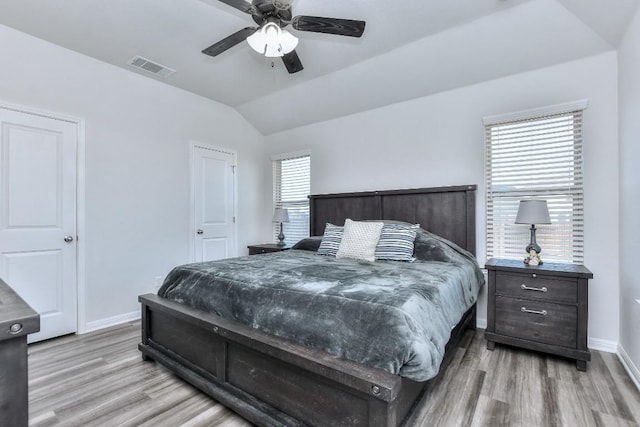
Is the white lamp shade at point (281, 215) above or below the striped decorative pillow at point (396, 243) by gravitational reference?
above

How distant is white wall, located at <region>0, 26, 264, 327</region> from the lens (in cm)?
295

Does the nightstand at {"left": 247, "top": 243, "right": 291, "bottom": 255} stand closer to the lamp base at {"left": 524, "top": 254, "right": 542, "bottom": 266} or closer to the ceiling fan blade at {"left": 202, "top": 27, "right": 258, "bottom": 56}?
the ceiling fan blade at {"left": 202, "top": 27, "right": 258, "bottom": 56}

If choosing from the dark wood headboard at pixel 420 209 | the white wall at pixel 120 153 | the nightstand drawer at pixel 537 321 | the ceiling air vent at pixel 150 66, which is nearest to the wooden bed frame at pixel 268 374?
the nightstand drawer at pixel 537 321

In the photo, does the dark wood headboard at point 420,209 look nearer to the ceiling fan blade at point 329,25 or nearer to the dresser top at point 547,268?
the dresser top at point 547,268

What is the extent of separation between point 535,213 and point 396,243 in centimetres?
117

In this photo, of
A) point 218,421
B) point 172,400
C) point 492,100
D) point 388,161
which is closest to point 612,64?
point 492,100

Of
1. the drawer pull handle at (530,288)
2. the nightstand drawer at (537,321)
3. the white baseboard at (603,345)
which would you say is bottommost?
the white baseboard at (603,345)

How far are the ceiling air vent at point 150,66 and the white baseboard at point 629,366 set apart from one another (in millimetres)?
4902

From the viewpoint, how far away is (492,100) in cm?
319

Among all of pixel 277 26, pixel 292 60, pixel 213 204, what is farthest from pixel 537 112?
pixel 213 204

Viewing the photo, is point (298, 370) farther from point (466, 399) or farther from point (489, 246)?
point (489, 246)

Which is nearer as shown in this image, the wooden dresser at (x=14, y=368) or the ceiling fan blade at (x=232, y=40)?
→ the wooden dresser at (x=14, y=368)

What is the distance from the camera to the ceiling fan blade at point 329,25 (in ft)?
6.82

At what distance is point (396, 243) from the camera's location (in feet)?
9.77
